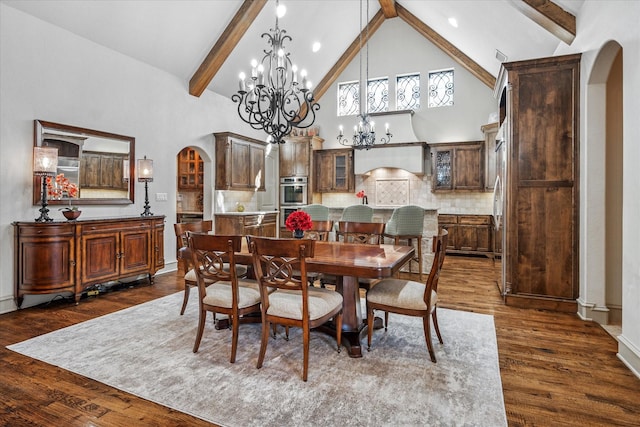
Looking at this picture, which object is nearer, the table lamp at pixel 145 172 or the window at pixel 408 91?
the table lamp at pixel 145 172

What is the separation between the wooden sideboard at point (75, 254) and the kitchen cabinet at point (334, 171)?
494cm

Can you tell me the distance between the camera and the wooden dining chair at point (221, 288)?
7.88 ft

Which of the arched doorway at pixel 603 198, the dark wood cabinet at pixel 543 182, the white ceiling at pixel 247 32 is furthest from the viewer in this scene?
the white ceiling at pixel 247 32

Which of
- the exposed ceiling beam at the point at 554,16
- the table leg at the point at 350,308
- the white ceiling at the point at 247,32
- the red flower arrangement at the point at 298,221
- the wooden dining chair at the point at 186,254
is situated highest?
the white ceiling at the point at 247,32

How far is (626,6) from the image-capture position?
249 cm

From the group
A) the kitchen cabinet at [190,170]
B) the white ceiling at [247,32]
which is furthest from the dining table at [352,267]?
the kitchen cabinet at [190,170]

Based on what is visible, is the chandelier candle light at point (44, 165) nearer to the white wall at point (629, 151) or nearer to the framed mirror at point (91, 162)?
the framed mirror at point (91, 162)

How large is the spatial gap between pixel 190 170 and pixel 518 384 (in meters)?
7.32

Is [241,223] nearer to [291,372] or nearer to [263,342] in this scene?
[263,342]

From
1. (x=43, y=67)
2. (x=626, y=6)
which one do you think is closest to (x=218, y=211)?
(x=43, y=67)

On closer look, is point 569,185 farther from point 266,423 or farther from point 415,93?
point 415,93

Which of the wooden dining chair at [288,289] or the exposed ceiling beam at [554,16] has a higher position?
the exposed ceiling beam at [554,16]

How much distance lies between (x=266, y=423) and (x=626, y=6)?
3659 mm

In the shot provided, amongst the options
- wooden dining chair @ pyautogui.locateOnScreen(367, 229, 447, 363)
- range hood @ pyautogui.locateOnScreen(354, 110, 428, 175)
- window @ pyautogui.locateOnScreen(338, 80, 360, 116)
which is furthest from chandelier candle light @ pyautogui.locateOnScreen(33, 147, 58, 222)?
window @ pyautogui.locateOnScreen(338, 80, 360, 116)
